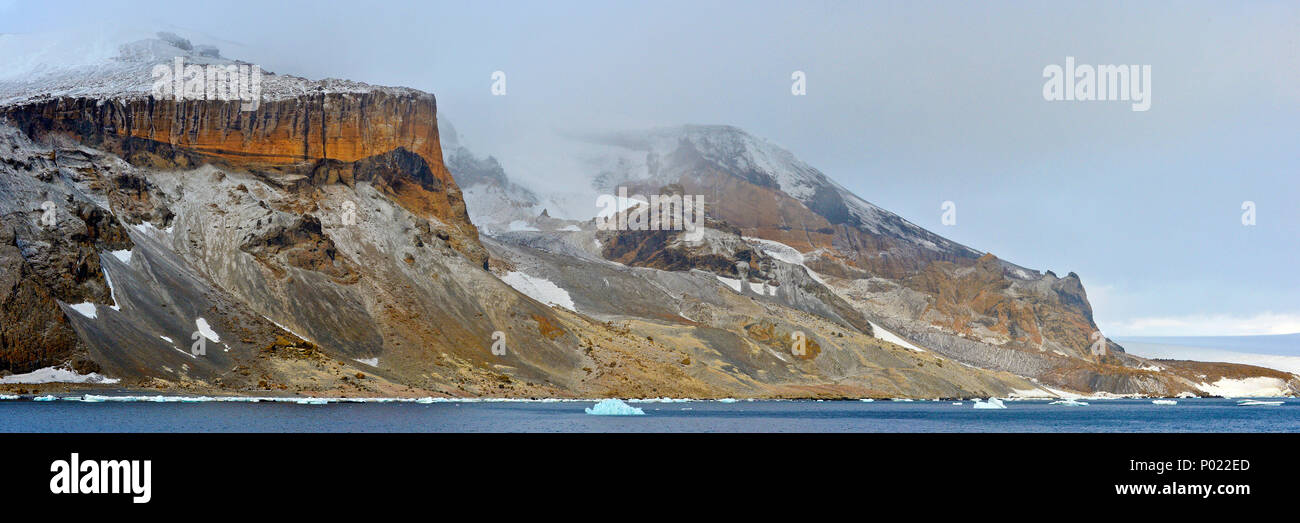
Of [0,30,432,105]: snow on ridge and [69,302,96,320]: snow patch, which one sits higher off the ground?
[0,30,432,105]: snow on ridge

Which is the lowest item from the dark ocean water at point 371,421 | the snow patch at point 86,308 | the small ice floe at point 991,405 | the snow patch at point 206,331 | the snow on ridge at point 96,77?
the small ice floe at point 991,405

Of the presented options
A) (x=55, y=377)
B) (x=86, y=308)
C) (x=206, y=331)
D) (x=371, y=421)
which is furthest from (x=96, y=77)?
(x=371, y=421)

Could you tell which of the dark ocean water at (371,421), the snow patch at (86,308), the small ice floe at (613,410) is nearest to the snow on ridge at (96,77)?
the snow patch at (86,308)

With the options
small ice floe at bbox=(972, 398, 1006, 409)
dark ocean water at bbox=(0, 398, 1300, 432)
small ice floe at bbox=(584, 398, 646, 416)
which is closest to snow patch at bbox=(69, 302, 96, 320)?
dark ocean water at bbox=(0, 398, 1300, 432)

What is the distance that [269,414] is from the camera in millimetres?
79875

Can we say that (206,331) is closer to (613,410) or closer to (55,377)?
(55,377)

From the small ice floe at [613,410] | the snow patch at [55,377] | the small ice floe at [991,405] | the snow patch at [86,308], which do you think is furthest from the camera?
the small ice floe at [991,405]

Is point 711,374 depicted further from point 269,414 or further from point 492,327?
point 269,414

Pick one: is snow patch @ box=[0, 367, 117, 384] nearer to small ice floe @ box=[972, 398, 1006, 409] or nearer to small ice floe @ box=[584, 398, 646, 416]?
small ice floe @ box=[584, 398, 646, 416]

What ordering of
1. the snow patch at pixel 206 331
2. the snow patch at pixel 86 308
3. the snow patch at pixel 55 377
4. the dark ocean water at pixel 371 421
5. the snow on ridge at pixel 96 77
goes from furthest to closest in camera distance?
the snow on ridge at pixel 96 77
the snow patch at pixel 206 331
the snow patch at pixel 86 308
the snow patch at pixel 55 377
the dark ocean water at pixel 371 421

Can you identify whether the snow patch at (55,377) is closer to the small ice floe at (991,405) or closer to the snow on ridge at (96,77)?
the snow on ridge at (96,77)

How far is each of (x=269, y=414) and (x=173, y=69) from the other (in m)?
124

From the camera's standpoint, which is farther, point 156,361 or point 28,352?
point 156,361
